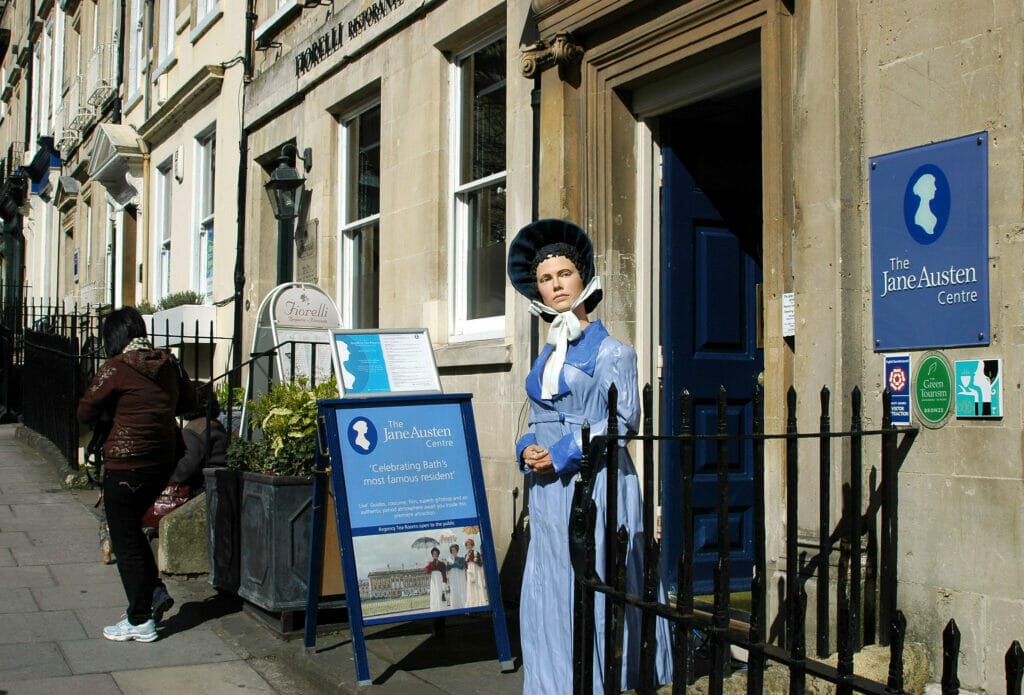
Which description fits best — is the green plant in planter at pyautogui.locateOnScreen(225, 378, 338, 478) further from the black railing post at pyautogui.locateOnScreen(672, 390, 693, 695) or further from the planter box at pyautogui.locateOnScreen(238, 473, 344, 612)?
the black railing post at pyautogui.locateOnScreen(672, 390, 693, 695)

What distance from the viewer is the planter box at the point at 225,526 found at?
6395mm

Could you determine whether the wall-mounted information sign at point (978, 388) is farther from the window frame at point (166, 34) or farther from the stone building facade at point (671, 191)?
the window frame at point (166, 34)

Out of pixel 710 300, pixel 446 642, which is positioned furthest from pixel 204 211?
pixel 446 642

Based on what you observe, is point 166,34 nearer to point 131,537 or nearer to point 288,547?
point 131,537

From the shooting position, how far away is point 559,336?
426cm

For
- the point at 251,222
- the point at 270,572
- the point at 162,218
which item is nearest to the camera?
the point at 270,572

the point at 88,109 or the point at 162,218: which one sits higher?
the point at 88,109

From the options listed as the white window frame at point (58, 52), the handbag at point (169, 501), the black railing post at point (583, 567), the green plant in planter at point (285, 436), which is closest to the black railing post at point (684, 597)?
the black railing post at point (583, 567)

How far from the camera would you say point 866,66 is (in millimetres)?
4664

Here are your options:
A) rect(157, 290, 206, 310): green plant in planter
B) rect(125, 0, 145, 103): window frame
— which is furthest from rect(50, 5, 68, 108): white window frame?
rect(157, 290, 206, 310): green plant in planter

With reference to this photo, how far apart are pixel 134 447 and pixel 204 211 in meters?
8.56

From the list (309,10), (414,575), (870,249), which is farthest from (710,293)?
(309,10)

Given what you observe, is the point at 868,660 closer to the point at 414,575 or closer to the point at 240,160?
the point at 414,575

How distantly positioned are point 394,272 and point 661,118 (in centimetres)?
293
